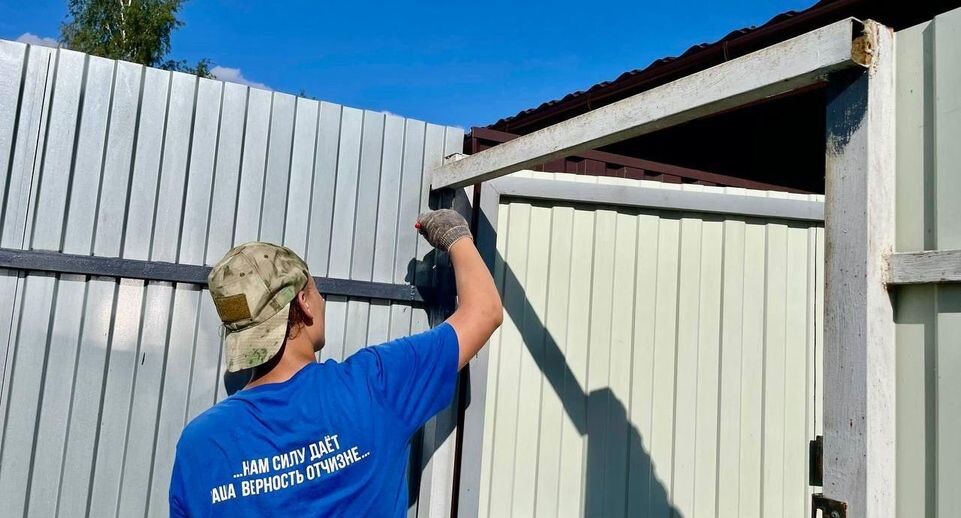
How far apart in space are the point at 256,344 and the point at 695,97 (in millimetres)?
1244

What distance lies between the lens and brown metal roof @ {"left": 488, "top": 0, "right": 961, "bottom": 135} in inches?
159

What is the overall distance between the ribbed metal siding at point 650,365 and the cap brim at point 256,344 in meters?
1.32

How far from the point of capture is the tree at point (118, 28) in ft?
50.6

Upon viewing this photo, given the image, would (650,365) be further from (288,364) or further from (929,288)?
(288,364)

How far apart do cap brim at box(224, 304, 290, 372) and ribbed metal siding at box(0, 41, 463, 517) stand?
0.76 meters

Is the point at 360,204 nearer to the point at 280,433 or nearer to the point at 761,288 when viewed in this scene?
the point at 280,433

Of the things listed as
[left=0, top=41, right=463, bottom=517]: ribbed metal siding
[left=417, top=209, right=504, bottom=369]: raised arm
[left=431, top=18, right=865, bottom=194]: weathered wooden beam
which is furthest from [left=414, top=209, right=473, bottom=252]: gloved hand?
[left=0, top=41, right=463, bottom=517]: ribbed metal siding

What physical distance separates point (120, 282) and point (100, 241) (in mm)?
140

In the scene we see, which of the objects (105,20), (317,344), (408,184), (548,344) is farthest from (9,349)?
(105,20)

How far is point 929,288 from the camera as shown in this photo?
1.48 metres

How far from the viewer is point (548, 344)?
9.46 feet

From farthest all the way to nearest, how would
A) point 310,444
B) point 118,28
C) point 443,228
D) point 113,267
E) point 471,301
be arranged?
point 118,28, point 443,228, point 113,267, point 471,301, point 310,444

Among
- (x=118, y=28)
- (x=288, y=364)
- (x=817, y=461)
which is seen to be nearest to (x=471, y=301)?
(x=288, y=364)

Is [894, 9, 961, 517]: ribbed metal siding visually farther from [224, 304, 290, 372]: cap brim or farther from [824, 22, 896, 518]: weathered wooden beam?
[224, 304, 290, 372]: cap brim
